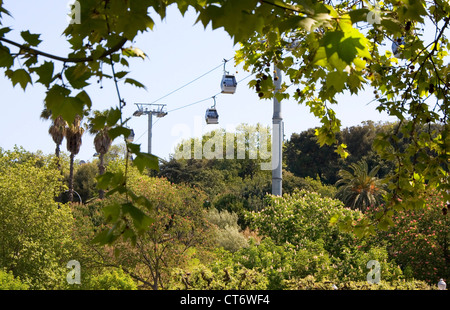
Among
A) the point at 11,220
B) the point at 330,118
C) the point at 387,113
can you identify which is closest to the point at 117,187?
the point at 387,113

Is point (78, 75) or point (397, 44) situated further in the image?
point (397, 44)

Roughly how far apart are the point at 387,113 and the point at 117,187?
3.58 metres

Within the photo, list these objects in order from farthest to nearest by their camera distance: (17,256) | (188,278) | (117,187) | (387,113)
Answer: (17,256), (188,278), (387,113), (117,187)

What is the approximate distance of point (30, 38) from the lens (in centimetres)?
245

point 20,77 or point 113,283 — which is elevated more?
point 20,77

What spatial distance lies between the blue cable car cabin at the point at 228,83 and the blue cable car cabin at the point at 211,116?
2.55m

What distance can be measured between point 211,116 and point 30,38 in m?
17.2

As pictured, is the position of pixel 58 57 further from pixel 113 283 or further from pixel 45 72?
pixel 113 283

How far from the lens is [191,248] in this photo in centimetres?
1502

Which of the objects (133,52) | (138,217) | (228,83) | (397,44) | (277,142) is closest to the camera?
(138,217)

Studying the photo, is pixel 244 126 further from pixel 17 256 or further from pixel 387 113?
pixel 387 113

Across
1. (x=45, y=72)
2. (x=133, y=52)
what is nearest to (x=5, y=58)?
(x=45, y=72)

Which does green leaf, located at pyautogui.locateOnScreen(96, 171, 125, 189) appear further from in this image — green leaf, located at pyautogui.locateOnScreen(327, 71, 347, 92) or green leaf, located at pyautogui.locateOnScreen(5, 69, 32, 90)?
green leaf, located at pyautogui.locateOnScreen(327, 71, 347, 92)

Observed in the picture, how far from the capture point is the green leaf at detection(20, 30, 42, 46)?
2.45m
